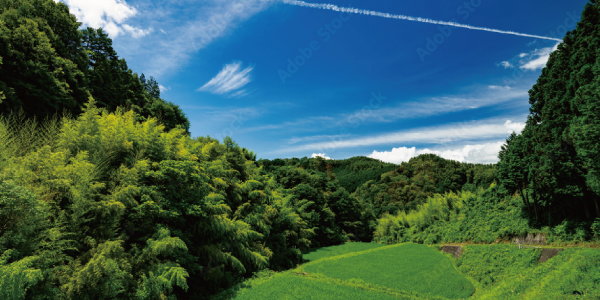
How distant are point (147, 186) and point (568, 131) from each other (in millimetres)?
18690

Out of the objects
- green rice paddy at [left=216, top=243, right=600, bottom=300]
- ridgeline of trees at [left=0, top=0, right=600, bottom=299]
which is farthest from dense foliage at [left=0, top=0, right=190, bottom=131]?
green rice paddy at [left=216, top=243, right=600, bottom=300]

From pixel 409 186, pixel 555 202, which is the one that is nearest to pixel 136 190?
pixel 555 202

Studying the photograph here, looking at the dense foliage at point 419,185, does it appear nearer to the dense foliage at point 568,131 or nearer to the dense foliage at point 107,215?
the dense foliage at point 568,131

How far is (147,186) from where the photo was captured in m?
8.63

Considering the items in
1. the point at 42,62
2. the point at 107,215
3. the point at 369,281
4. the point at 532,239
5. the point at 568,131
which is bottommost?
the point at 369,281

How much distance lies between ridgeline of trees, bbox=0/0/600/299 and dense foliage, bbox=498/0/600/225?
0.06 metres

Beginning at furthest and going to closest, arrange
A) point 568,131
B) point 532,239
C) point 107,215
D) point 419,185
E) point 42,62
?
point 419,185, point 42,62, point 532,239, point 568,131, point 107,215

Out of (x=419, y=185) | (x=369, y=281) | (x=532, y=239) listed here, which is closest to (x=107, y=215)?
(x=369, y=281)

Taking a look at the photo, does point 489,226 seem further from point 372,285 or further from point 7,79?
point 7,79

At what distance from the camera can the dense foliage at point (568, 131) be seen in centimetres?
977

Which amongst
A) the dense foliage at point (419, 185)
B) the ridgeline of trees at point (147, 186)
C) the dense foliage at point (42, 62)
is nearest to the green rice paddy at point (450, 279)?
the ridgeline of trees at point (147, 186)

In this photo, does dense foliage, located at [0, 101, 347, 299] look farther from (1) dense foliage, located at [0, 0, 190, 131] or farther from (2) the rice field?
(1) dense foliage, located at [0, 0, 190, 131]

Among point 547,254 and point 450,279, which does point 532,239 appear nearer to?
point 547,254

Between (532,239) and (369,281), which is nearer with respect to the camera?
(369,281)
